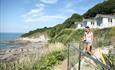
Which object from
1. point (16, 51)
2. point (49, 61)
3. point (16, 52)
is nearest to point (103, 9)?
point (16, 51)

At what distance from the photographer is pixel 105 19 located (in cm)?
5953

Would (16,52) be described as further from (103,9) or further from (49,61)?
(103,9)

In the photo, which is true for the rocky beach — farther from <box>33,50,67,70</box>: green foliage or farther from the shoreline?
<box>33,50,67,70</box>: green foliage

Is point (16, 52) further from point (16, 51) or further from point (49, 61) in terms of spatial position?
point (49, 61)

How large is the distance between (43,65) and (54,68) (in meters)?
0.55

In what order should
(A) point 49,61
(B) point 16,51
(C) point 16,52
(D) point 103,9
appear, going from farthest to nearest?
(D) point 103,9 → (B) point 16,51 → (C) point 16,52 → (A) point 49,61

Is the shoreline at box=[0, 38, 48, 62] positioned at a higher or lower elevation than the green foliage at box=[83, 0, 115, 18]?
lower

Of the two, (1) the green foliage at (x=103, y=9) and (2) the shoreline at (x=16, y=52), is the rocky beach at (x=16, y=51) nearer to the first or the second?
(2) the shoreline at (x=16, y=52)

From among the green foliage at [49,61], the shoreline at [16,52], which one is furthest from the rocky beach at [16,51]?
the green foliage at [49,61]

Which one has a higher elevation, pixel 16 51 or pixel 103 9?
pixel 103 9

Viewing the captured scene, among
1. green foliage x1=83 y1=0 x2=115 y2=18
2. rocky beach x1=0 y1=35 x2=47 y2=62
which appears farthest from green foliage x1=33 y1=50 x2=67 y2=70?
green foliage x1=83 y1=0 x2=115 y2=18

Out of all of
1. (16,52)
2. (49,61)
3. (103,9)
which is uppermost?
(103,9)

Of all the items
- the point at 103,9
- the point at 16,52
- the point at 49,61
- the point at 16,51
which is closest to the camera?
the point at 49,61

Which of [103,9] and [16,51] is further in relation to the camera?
[103,9]
